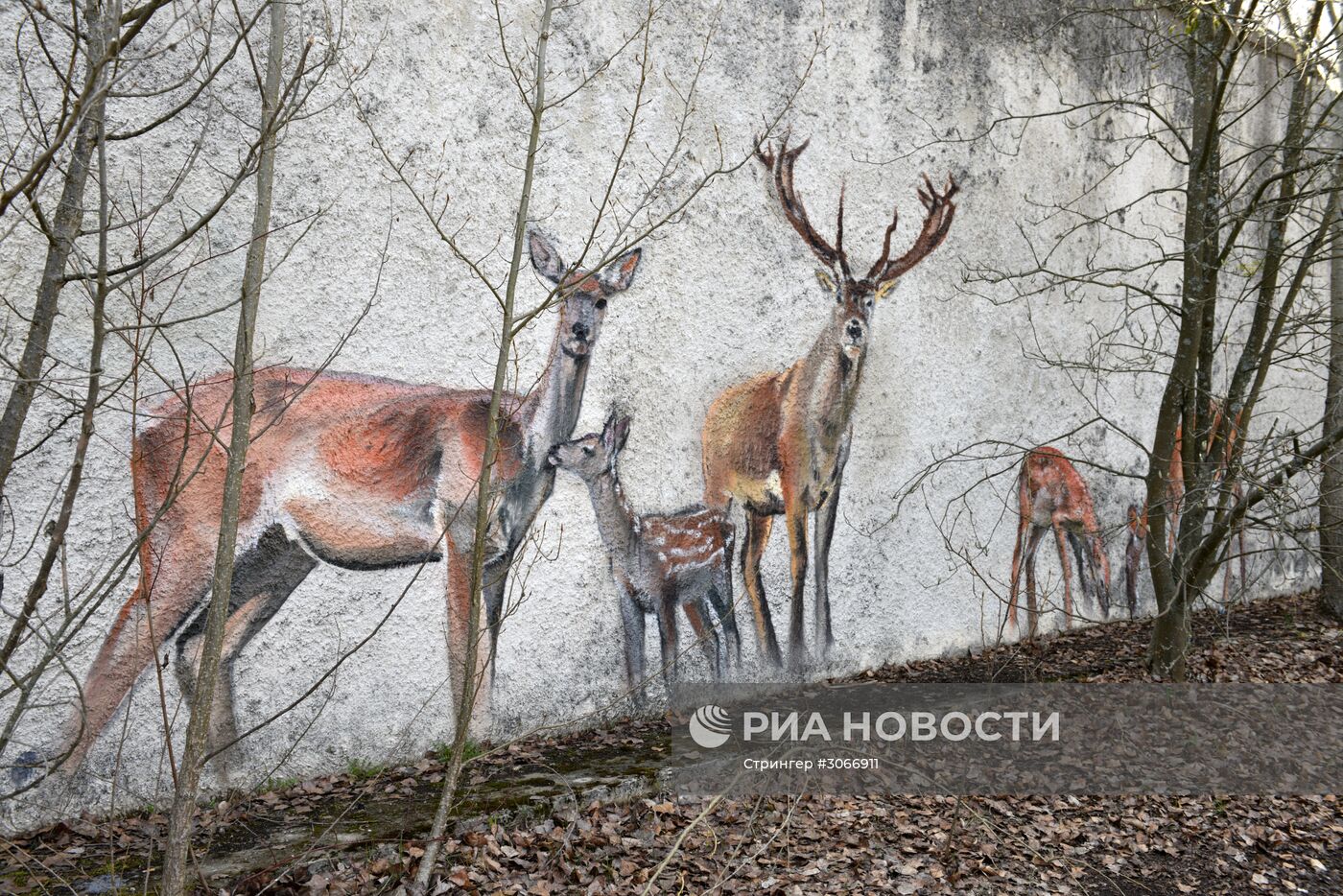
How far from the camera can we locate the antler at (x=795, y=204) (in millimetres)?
6297

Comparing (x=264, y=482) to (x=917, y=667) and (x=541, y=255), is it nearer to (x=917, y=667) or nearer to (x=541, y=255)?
(x=541, y=255)

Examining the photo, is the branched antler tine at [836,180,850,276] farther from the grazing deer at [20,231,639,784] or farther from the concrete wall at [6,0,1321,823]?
the grazing deer at [20,231,639,784]

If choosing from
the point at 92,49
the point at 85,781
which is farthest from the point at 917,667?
the point at 92,49

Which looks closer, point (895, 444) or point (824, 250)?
point (824, 250)

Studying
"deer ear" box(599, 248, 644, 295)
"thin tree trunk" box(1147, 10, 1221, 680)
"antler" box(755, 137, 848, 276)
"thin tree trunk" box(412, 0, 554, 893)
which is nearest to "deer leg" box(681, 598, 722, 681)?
"deer ear" box(599, 248, 644, 295)

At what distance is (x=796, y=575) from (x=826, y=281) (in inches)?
74.3

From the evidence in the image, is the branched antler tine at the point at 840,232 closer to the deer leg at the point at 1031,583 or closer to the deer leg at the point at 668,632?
the deer leg at the point at 668,632

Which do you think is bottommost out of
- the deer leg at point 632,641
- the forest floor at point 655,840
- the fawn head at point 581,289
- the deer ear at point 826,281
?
the forest floor at point 655,840

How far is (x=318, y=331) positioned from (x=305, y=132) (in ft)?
2.83

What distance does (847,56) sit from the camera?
6.62 metres

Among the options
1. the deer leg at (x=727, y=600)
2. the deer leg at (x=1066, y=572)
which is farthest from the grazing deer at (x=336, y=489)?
the deer leg at (x=1066, y=572)

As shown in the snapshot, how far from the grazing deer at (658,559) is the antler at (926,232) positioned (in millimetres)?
2116

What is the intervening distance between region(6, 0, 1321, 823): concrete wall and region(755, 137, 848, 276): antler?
9cm

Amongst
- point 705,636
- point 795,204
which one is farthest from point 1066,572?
point 795,204
